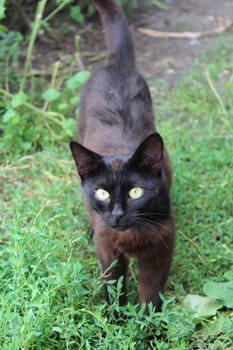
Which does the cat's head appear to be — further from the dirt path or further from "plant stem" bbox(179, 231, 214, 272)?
the dirt path

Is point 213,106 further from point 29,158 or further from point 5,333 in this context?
point 5,333

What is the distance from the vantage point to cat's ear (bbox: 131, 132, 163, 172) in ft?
8.00

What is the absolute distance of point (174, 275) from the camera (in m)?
3.13

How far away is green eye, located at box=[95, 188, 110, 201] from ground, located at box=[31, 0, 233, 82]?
2540 millimetres

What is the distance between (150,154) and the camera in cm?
248

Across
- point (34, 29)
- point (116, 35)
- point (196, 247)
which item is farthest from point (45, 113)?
point (196, 247)

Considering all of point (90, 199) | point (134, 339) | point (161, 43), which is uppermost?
point (90, 199)

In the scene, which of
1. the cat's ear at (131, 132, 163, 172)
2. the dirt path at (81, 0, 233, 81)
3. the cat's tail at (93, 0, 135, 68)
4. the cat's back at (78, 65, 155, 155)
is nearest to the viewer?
the cat's ear at (131, 132, 163, 172)

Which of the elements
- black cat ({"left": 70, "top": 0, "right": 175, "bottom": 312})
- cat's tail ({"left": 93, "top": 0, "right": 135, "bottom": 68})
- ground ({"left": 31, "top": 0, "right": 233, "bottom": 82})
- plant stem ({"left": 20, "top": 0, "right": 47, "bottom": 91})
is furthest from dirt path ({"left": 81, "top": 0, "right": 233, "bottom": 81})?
black cat ({"left": 70, "top": 0, "right": 175, "bottom": 312})

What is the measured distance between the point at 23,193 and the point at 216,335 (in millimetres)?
1598

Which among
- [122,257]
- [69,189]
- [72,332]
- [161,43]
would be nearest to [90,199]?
[122,257]

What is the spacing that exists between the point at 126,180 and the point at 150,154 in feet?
0.47

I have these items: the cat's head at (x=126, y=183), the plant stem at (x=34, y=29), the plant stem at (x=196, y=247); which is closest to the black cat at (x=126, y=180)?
the cat's head at (x=126, y=183)

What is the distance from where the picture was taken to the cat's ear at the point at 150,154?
244 cm
